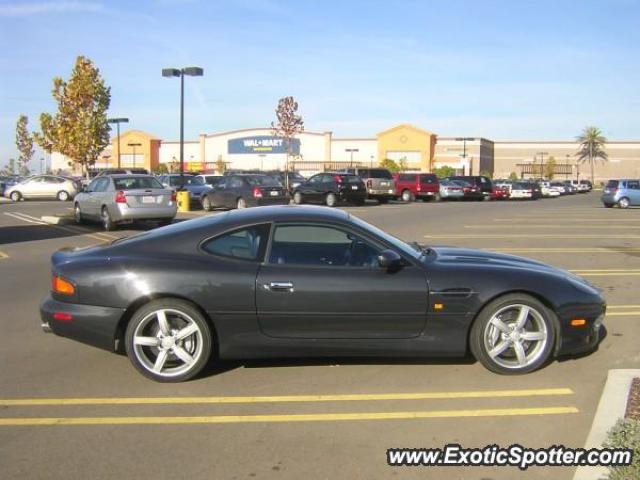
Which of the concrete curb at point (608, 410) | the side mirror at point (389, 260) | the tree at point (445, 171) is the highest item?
the tree at point (445, 171)

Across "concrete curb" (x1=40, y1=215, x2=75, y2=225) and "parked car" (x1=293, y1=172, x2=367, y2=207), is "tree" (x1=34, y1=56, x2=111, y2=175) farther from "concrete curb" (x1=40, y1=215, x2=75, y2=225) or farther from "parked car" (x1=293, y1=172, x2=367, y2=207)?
"concrete curb" (x1=40, y1=215, x2=75, y2=225)

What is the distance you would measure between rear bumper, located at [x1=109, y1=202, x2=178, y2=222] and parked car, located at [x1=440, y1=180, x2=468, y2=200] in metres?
25.2

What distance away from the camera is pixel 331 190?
29.8 metres

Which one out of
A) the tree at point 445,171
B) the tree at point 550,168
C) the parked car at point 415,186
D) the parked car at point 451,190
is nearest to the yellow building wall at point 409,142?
the tree at point 445,171

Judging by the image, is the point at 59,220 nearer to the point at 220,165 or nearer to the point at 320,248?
the point at 320,248

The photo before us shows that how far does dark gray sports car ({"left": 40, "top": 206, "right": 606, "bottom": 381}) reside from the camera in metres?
4.88

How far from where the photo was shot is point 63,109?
4441cm

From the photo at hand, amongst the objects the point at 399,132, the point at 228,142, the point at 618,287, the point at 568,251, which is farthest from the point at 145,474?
the point at 228,142

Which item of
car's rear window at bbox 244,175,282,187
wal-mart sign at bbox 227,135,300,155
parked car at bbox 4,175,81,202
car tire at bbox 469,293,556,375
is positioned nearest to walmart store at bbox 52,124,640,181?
wal-mart sign at bbox 227,135,300,155

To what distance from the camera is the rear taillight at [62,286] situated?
5.04 metres

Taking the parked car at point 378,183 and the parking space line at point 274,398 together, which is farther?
the parked car at point 378,183

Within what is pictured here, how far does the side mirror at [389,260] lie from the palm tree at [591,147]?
11881 centimetres

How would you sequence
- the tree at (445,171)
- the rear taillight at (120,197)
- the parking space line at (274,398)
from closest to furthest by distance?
the parking space line at (274,398) < the rear taillight at (120,197) < the tree at (445,171)

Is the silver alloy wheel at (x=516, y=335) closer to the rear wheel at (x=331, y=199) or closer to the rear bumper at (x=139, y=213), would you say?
the rear bumper at (x=139, y=213)
